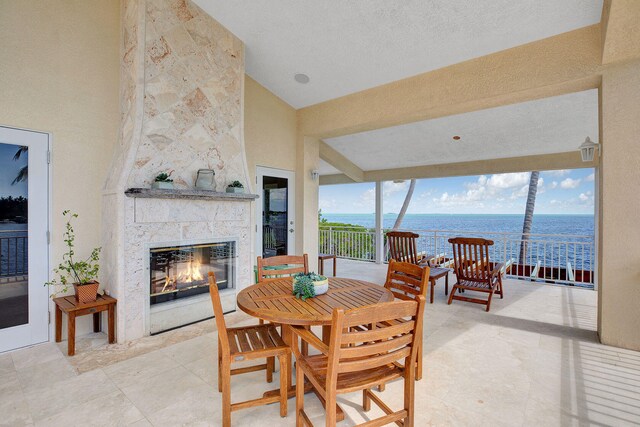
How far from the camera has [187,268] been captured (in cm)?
390

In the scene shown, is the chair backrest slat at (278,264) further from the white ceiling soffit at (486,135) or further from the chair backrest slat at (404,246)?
the white ceiling soffit at (486,135)

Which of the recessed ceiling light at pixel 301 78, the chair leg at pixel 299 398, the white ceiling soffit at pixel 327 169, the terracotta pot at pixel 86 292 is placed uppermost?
the recessed ceiling light at pixel 301 78

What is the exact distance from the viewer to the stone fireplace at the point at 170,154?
3316mm

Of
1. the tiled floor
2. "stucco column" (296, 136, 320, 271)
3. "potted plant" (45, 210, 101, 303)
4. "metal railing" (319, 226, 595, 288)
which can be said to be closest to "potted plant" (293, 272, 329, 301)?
the tiled floor

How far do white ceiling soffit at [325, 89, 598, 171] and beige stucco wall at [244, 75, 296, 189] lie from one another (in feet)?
4.59

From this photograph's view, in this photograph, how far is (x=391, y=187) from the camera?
96.6ft

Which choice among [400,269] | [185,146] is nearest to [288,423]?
[400,269]

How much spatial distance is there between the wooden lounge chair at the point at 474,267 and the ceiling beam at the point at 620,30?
250 cm

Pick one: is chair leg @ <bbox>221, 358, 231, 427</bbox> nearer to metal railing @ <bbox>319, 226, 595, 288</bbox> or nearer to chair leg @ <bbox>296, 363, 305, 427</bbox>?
chair leg @ <bbox>296, 363, 305, 427</bbox>

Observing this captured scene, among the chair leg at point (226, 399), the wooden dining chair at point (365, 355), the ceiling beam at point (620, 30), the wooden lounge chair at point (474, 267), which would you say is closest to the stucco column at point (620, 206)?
the ceiling beam at point (620, 30)

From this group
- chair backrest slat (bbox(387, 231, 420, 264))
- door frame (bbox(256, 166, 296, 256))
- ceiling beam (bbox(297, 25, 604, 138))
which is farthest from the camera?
door frame (bbox(256, 166, 296, 256))

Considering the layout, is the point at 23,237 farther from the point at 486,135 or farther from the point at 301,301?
the point at 486,135

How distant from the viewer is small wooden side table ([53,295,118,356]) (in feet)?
9.68

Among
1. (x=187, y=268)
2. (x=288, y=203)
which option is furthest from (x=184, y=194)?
(x=288, y=203)
